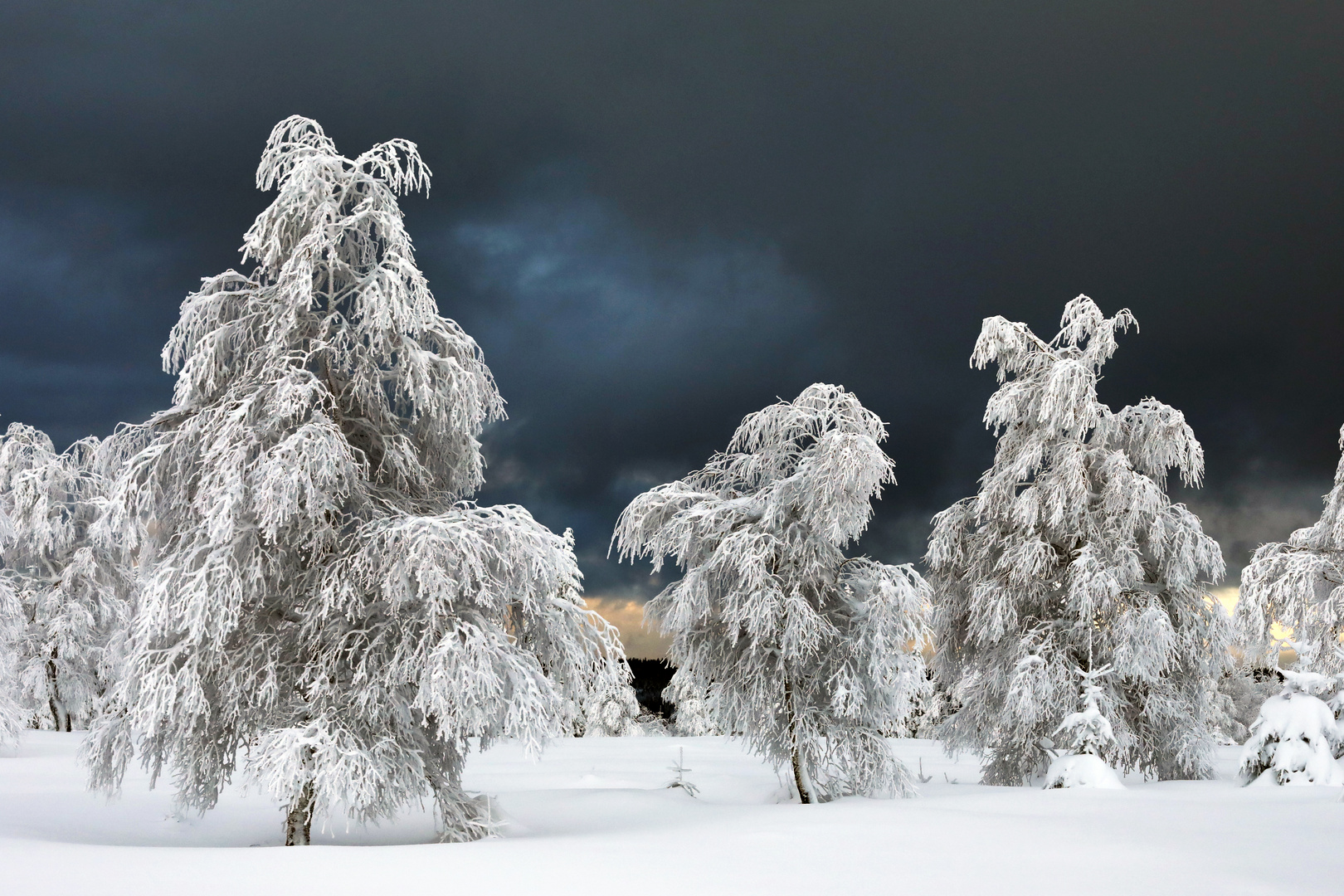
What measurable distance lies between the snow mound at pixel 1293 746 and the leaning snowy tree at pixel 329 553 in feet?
33.0

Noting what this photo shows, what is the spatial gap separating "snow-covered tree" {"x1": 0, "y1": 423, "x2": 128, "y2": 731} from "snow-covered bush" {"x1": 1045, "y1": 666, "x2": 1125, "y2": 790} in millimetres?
22567

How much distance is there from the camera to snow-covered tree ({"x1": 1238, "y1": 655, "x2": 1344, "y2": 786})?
1362 centimetres

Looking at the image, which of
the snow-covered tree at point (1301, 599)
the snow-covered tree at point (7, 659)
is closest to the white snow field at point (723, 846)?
the snow-covered tree at point (1301, 599)

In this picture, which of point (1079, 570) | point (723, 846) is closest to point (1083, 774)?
point (1079, 570)

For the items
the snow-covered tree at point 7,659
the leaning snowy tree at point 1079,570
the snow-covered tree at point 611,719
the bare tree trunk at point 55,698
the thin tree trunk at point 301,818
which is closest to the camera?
the thin tree trunk at point 301,818

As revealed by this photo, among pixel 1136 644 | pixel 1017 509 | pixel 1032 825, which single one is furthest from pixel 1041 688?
pixel 1032 825

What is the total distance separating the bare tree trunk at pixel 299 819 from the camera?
10328 mm

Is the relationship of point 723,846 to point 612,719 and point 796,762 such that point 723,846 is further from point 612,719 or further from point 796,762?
point 612,719

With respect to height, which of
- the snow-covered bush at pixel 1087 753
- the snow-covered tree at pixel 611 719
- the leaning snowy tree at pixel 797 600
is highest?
the leaning snowy tree at pixel 797 600

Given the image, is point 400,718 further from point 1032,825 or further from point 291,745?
point 1032,825

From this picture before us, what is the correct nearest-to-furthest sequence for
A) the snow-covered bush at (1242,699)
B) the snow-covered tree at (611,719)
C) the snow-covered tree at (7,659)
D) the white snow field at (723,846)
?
the white snow field at (723,846) < the snow-covered tree at (7,659) < the snow-covered bush at (1242,699) < the snow-covered tree at (611,719)

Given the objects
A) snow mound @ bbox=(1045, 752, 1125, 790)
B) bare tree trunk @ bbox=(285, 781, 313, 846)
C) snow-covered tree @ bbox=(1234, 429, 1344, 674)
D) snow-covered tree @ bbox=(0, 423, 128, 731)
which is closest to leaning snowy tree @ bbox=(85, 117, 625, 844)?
bare tree trunk @ bbox=(285, 781, 313, 846)

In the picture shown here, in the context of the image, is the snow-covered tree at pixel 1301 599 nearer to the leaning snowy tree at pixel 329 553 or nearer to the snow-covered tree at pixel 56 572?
the leaning snowy tree at pixel 329 553

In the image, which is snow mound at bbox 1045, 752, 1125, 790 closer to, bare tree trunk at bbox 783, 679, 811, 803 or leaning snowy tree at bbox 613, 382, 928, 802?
leaning snowy tree at bbox 613, 382, 928, 802
